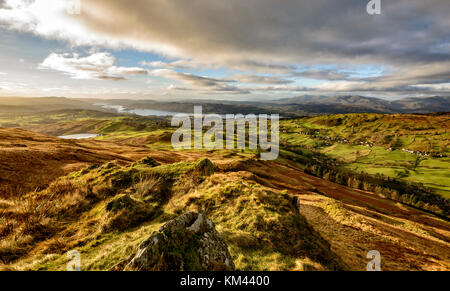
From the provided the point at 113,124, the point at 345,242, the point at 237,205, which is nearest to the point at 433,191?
the point at 345,242

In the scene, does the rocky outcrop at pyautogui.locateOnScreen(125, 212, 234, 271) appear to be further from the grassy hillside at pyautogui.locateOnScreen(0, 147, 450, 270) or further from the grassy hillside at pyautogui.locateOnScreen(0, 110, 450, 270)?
the grassy hillside at pyautogui.locateOnScreen(0, 147, 450, 270)

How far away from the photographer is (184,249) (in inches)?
267

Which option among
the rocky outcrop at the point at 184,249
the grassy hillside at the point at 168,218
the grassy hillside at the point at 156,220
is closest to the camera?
the rocky outcrop at the point at 184,249

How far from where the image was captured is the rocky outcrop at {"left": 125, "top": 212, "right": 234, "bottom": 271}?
5793 mm

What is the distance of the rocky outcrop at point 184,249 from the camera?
5793mm

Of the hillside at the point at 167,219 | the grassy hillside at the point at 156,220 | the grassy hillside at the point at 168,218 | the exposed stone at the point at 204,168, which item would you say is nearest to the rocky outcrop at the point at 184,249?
the grassy hillside at the point at 156,220

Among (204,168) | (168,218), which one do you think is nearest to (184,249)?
(168,218)

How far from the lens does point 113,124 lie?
636ft

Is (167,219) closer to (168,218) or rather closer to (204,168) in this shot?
(168,218)

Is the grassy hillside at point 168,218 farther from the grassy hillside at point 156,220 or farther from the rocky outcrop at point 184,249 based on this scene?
the rocky outcrop at point 184,249

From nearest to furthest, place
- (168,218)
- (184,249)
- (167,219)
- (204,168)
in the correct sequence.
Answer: (184,249) → (167,219) → (168,218) → (204,168)
